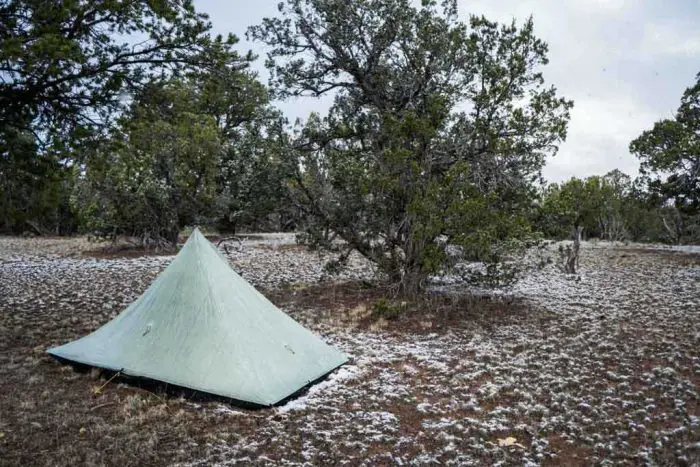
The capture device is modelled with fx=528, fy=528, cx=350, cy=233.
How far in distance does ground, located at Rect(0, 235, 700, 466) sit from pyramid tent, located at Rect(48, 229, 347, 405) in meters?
0.25

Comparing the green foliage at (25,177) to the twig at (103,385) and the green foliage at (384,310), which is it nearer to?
the twig at (103,385)

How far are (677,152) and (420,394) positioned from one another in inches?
765

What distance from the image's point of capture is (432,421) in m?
6.34

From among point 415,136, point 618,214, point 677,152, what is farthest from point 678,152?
point 618,214

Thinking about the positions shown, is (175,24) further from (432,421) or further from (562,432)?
(562,432)

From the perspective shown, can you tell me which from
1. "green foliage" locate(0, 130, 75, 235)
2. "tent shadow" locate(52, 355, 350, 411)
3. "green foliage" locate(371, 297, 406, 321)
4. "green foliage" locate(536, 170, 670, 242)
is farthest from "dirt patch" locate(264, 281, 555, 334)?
"green foliage" locate(536, 170, 670, 242)

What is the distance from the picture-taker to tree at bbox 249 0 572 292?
11914 mm

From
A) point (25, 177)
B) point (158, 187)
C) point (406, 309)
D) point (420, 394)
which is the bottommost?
point (420, 394)

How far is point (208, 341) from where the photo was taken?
718 centimetres

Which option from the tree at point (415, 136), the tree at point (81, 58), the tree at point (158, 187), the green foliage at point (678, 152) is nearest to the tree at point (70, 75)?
the tree at point (81, 58)

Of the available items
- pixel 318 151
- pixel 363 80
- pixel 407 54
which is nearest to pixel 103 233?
pixel 318 151

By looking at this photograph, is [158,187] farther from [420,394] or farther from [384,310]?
[420,394]

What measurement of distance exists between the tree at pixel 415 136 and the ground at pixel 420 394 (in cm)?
189

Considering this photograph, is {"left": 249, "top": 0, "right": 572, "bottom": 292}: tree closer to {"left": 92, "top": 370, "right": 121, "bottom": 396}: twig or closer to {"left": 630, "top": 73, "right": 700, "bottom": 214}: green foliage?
{"left": 92, "top": 370, "right": 121, "bottom": 396}: twig
